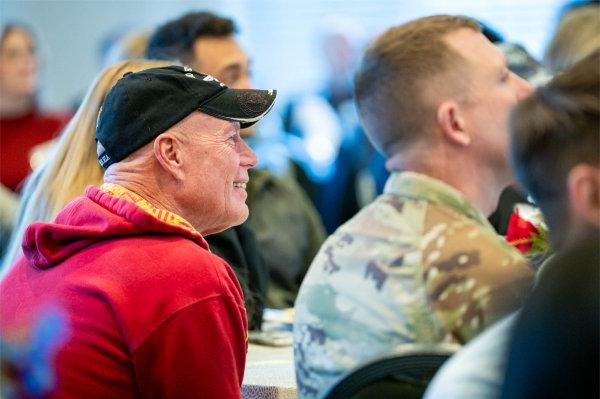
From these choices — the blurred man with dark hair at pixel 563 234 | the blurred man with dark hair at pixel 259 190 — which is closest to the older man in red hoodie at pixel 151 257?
the blurred man with dark hair at pixel 563 234

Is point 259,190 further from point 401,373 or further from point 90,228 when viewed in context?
point 401,373

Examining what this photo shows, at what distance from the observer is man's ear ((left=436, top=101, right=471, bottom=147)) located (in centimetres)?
221

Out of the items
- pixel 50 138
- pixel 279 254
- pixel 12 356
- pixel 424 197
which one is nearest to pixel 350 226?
pixel 424 197

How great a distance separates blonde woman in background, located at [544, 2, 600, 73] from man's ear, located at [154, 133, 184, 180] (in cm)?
185

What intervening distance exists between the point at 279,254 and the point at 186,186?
1583 millimetres

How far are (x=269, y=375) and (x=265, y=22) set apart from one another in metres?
6.19

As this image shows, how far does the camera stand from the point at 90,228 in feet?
7.14

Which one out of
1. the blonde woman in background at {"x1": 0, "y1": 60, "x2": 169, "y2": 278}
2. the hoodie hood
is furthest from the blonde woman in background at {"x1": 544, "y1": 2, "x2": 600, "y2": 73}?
the hoodie hood

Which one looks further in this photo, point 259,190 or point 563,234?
point 259,190

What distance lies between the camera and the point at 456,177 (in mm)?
2178

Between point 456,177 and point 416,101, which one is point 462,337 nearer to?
point 456,177

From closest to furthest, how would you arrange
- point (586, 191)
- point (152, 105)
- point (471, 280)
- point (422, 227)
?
1. point (586, 191)
2. point (471, 280)
3. point (422, 227)
4. point (152, 105)

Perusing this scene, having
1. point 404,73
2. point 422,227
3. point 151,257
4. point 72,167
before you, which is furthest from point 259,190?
point 422,227

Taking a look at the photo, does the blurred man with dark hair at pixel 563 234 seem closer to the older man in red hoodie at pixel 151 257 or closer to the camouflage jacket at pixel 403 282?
the camouflage jacket at pixel 403 282
